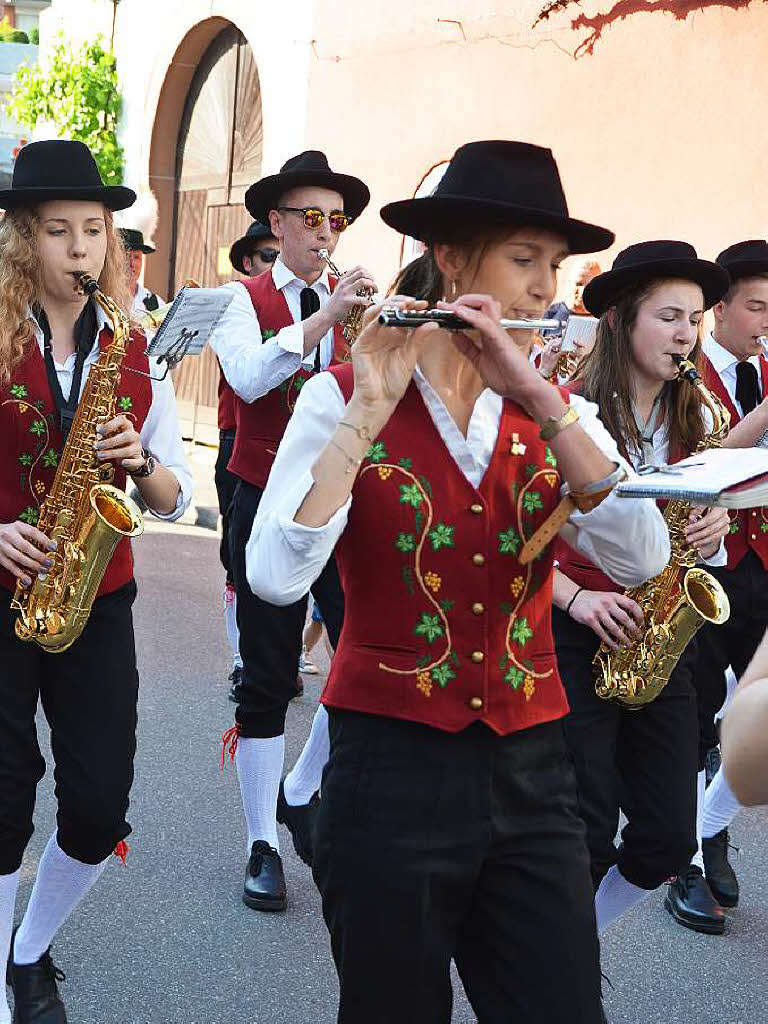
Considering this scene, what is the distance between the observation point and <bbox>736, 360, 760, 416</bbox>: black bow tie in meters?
4.64

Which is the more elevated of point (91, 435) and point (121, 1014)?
point (91, 435)

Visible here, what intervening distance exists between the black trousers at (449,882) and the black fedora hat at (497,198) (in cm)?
85

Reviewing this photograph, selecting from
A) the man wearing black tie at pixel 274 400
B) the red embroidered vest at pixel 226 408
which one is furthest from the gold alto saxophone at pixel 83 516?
the red embroidered vest at pixel 226 408

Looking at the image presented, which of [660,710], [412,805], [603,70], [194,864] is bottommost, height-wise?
[194,864]

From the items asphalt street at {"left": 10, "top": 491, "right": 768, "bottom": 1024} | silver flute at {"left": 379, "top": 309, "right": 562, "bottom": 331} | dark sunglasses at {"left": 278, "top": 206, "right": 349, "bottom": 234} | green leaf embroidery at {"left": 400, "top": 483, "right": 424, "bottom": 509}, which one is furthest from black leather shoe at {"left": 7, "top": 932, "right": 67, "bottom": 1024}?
dark sunglasses at {"left": 278, "top": 206, "right": 349, "bottom": 234}

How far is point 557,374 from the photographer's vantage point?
17.3 ft

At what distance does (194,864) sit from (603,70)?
22.1ft

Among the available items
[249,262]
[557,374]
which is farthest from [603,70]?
[557,374]

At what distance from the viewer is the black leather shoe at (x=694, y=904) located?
14.7 ft

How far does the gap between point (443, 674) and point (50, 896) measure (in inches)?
61.5

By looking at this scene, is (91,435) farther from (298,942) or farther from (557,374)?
(557,374)

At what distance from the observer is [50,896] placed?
11.4ft

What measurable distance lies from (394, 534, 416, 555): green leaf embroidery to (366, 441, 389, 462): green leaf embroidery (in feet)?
0.44

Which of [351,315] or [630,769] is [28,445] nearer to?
[351,315]
